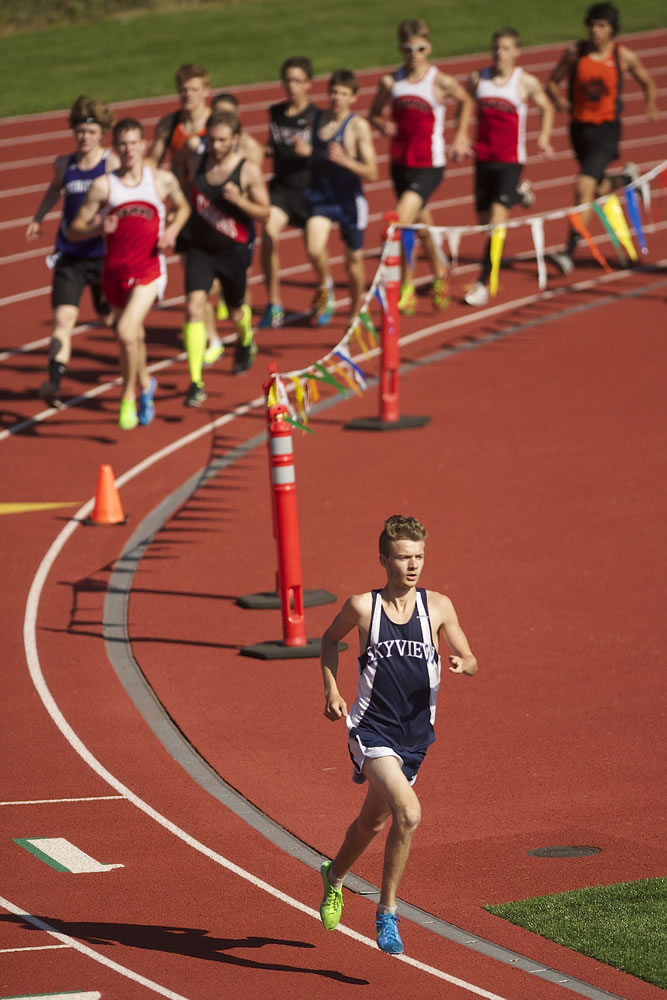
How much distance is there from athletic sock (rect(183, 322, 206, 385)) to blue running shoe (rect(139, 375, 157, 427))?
366 millimetres

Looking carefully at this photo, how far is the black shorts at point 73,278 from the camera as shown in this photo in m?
14.8

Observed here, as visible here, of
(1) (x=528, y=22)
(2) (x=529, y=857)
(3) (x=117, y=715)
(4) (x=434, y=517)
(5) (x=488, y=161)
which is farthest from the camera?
(1) (x=528, y=22)

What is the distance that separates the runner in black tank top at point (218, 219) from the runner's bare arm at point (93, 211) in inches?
37.2

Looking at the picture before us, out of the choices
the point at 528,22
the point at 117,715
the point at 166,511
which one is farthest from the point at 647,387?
the point at 528,22

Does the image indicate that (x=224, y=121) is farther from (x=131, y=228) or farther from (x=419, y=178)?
(x=419, y=178)

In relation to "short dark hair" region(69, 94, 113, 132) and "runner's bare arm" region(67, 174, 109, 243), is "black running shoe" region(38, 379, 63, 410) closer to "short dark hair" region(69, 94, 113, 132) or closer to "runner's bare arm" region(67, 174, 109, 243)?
"runner's bare arm" region(67, 174, 109, 243)

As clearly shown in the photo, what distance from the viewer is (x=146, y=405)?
15.0 metres

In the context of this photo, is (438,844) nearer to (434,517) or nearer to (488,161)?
(434,517)

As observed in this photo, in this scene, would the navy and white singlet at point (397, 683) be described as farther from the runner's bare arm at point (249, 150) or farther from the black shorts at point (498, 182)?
the black shorts at point (498, 182)

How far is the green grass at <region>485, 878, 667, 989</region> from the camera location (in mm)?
A: 6781

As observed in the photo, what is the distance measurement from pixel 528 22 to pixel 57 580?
27.8m

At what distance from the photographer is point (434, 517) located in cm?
1280

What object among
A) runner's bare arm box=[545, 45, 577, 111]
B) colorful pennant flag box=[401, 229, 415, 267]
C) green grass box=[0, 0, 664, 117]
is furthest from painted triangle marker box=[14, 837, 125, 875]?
green grass box=[0, 0, 664, 117]

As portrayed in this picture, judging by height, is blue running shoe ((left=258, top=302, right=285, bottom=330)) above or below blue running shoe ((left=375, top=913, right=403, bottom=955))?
above
